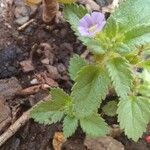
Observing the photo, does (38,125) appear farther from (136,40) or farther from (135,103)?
(136,40)

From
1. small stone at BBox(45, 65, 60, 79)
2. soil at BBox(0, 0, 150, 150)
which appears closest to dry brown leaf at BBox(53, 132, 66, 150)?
soil at BBox(0, 0, 150, 150)

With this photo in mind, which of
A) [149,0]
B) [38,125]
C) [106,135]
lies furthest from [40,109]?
[149,0]

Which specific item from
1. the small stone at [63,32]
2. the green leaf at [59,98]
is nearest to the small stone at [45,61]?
the small stone at [63,32]

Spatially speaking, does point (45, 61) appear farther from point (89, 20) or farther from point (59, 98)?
point (89, 20)

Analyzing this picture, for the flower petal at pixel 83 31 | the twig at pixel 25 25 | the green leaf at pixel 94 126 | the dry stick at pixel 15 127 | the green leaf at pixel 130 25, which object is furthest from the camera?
the twig at pixel 25 25

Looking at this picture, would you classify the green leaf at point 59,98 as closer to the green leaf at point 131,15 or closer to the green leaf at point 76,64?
the green leaf at point 76,64

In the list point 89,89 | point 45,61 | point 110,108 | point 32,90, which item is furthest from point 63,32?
point 89,89
